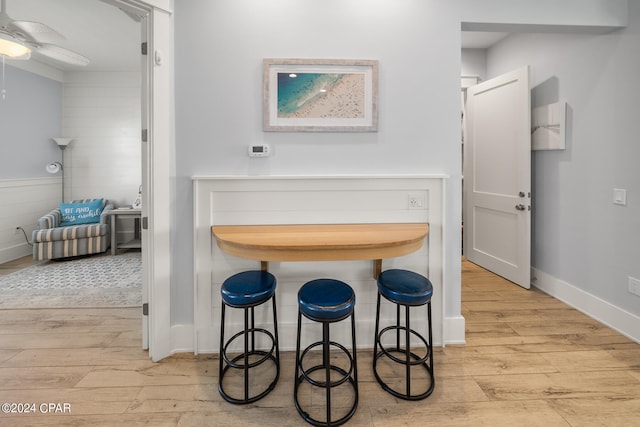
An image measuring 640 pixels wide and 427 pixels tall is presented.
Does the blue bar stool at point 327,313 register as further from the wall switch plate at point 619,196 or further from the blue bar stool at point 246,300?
the wall switch plate at point 619,196

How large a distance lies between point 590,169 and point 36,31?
4744 millimetres

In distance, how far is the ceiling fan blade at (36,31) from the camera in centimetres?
284

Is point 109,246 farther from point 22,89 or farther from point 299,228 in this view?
point 299,228

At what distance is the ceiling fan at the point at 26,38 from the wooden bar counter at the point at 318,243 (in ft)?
→ 7.93

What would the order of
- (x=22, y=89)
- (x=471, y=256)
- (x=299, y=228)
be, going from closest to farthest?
1. (x=299, y=228)
2. (x=471, y=256)
3. (x=22, y=89)

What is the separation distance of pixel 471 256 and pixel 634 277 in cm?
194

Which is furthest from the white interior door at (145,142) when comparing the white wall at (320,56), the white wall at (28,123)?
the white wall at (28,123)

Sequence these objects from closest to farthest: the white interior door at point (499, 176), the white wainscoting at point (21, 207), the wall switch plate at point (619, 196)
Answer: the wall switch plate at point (619, 196)
the white interior door at point (499, 176)
the white wainscoting at point (21, 207)

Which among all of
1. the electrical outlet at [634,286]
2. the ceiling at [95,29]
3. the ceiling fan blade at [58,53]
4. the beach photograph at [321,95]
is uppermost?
the ceiling at [95,29]

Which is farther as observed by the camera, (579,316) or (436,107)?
(579,316)

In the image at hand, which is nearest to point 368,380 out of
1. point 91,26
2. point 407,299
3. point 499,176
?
point 407,299

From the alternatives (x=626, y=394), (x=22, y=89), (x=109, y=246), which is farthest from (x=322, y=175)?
(x=22, y=89)

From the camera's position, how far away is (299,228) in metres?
2.26

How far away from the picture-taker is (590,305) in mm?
2920
